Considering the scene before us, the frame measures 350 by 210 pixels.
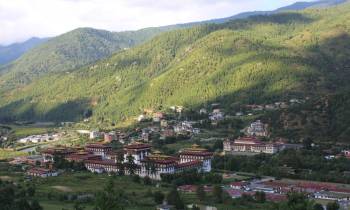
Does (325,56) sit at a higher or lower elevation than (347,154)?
higher

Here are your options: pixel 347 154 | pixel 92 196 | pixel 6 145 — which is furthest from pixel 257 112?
pixel 92 196

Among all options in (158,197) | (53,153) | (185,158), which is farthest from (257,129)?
(158,197)

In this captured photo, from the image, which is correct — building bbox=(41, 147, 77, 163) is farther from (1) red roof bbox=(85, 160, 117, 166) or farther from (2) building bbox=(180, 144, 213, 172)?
(2) building bbox=(180, 144, 213, 172)

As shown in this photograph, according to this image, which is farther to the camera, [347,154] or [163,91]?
[163,91]

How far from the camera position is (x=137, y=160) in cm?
9438

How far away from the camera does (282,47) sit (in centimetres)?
19550

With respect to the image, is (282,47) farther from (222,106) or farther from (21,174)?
(21,174)

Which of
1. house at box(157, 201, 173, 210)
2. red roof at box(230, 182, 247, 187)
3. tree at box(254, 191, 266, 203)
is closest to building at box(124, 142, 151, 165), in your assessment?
red roof at box(230, 182, 247, 187)

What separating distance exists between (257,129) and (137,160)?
31.6m

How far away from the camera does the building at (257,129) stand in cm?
11406

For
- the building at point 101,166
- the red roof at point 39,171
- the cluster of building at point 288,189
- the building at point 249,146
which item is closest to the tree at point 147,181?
the cluster of building at point 288,189

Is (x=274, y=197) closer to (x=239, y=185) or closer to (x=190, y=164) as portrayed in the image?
(x=239, y=185)

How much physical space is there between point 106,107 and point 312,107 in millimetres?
94875

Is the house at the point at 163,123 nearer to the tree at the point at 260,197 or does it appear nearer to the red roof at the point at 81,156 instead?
the red roof at the point at 81,156
